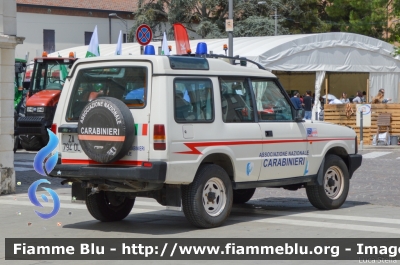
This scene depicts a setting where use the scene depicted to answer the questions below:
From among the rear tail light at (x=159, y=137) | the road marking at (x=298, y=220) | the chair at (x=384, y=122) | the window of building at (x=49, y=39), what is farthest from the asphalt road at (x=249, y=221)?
the window of building at (x=49, y=39)

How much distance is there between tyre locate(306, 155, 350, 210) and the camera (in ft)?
38.3

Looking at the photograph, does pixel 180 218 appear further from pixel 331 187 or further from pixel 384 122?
pixel 384 122

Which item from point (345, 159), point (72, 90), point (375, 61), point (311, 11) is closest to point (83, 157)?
point (72, 90)

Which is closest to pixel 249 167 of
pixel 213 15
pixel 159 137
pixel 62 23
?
pixel 159 137

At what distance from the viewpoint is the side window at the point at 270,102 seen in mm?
10852

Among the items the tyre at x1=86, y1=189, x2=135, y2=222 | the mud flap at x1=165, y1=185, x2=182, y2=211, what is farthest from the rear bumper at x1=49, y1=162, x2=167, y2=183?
the tyre at x1=86, y1=189, x2=135, y2=222

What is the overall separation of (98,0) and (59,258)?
6037cm

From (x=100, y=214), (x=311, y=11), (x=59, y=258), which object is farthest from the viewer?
(x=311, y=11)

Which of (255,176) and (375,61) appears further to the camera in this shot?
(375,61)

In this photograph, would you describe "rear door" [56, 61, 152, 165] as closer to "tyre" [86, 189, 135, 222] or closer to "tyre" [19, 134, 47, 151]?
"tyre" [86, 189, 135, 222]

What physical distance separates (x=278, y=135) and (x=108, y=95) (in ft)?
8.10

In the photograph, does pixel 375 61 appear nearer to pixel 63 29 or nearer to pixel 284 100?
pixel 284 100

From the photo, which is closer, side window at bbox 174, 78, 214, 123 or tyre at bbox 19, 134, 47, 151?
side window at bbox 174, 78, 214, 123

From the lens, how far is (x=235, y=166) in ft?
33.8
